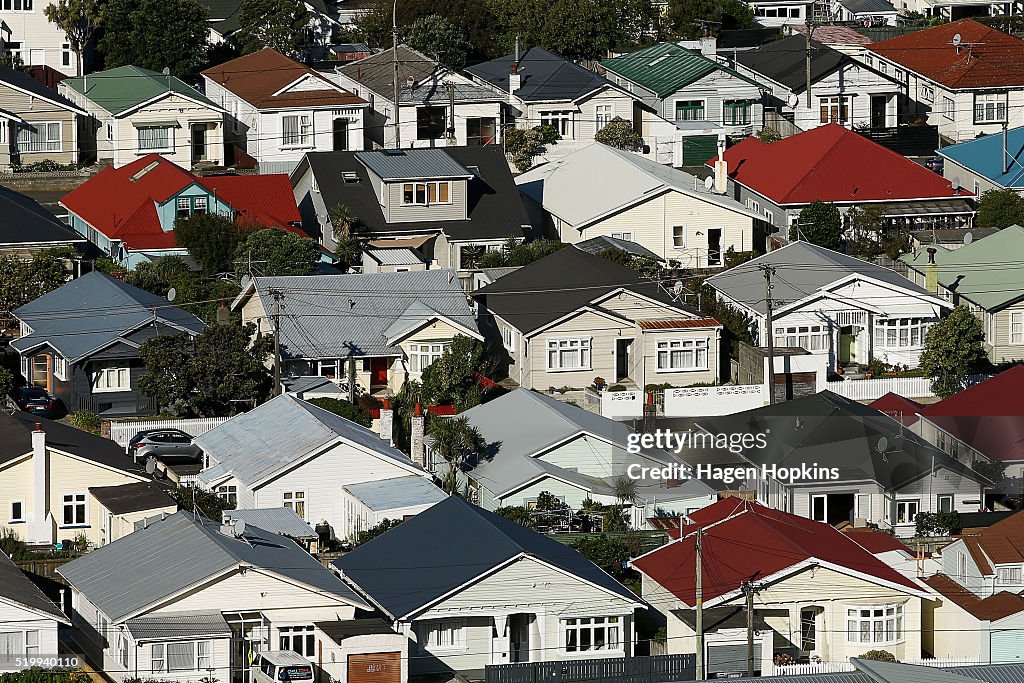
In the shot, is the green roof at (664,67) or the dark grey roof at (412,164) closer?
the dark grey roof at (412,164)

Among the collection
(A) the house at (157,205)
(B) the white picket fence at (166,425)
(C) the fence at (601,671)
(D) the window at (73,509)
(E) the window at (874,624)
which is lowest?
(C) the fence at (601,671)

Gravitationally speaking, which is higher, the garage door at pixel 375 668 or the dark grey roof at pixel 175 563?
the dark grey roof at pixel 175 563

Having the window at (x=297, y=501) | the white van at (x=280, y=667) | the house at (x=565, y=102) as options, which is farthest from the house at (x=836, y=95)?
the white van at (x=280, y=667)

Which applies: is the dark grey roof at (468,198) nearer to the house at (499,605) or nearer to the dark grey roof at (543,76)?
the dark grey roof at (543,76)

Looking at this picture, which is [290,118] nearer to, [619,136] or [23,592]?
[619,136]

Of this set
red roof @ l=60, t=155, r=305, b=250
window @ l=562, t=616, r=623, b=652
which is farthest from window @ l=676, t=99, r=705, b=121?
window @ l=562, t=616, r=623, b=652

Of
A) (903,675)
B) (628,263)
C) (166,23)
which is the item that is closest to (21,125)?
(166,23)

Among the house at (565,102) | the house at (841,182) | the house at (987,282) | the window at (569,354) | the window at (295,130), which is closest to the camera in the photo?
the window at (569,354)
